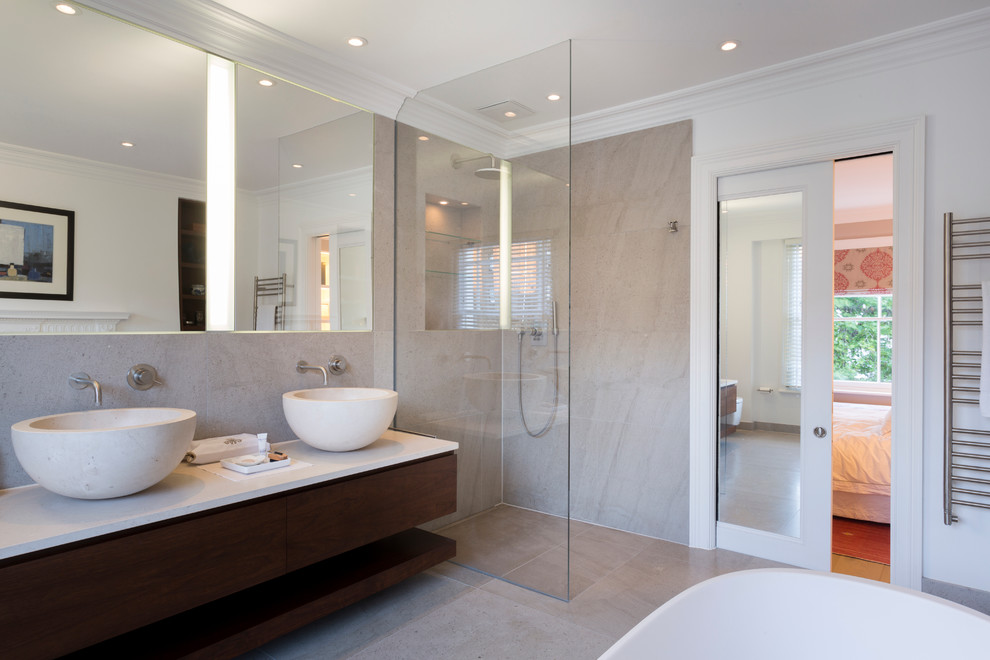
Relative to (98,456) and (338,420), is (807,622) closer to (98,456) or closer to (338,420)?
(338,420)

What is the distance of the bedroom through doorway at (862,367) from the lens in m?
3.41

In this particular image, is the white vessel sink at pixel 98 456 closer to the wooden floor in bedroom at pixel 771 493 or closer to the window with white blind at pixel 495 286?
the window with white blind at pixel 495 286

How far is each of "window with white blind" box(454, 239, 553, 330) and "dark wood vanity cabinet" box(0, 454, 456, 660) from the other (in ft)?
2.43

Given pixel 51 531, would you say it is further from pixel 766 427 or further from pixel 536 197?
pixel 766 427

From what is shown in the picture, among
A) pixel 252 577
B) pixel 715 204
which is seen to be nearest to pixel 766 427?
pixel 715 204

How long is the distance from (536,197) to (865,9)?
1.60 metres

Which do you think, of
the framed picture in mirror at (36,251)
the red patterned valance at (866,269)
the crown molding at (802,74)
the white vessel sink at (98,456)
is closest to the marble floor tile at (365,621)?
the white vessel sink at (98,456)

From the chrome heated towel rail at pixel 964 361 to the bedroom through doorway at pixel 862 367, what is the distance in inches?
9.9

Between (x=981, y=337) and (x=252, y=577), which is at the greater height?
(x=981, y=337)

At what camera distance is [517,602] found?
2.64 meters

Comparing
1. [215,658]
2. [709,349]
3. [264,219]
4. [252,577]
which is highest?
[264,219]

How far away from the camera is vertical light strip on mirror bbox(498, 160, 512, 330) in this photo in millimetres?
2779

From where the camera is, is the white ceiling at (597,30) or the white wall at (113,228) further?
the white ceiling at (597,30)

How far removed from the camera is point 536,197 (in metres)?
2.69
